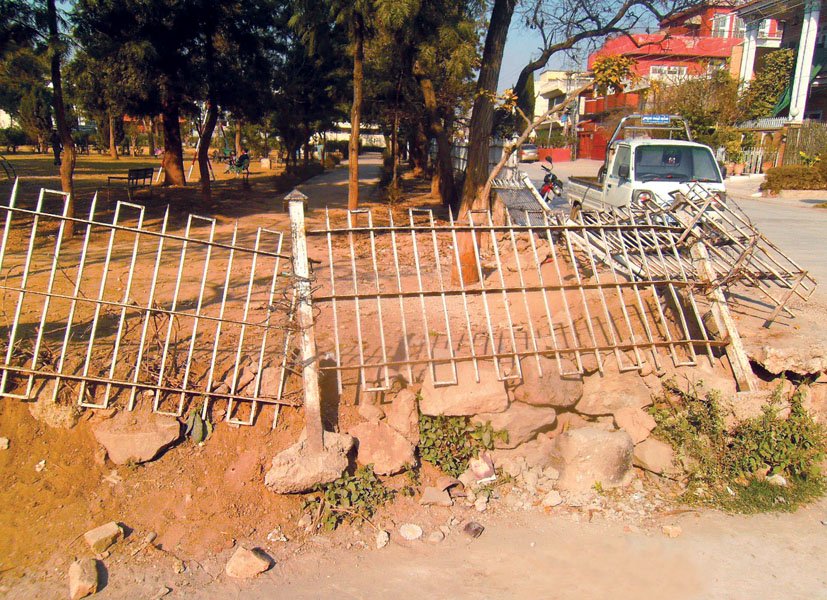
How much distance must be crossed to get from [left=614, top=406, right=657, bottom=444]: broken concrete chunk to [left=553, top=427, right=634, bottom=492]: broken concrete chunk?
9.2 inches

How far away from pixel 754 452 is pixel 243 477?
371 centimetres

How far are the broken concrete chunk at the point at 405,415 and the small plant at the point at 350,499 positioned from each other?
1.20ft

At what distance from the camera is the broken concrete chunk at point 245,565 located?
3469 mm

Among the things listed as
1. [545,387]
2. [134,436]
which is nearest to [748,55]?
[545,387]

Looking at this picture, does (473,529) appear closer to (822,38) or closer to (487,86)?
(487,86)

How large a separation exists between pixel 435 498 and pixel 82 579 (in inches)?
82.9

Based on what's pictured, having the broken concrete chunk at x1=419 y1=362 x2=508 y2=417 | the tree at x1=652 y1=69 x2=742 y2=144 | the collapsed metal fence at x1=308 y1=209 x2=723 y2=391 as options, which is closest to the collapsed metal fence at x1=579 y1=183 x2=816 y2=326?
the collapsed metal fence at x1=308 y1=209 x2=723 y2=391

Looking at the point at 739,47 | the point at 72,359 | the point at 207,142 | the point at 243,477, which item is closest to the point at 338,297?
the point at 243,477

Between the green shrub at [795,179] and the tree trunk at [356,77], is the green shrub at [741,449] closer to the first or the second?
the tree trunk at [356,77]

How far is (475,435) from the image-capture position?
454 cm

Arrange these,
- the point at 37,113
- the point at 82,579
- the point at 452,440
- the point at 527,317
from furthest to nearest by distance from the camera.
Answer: the point at 37,113, the point at 527,317, the point at 452,440, the point at 82,579

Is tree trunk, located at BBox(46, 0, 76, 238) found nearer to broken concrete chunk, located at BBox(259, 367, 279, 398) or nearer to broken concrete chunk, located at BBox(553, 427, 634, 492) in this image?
broken concrete chunk, located at BBox(259, 367, 279, 398)

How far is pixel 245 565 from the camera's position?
11.4ft

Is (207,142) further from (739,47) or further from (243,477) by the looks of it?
(739,47)
